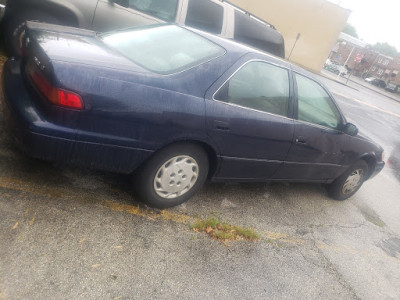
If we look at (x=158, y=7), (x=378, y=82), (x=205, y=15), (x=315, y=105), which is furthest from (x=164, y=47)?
(x=378, y=82)

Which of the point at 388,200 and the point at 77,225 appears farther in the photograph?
the point at 388,200

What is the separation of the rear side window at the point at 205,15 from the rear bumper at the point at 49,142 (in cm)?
360

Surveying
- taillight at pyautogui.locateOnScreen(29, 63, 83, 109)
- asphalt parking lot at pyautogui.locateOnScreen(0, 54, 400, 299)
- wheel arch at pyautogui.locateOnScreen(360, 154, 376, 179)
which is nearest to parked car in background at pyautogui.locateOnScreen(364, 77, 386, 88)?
wheel arch at pyautogui.locateOnScreen(360, 154, 376, 179)

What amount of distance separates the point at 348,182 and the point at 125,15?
406 cm

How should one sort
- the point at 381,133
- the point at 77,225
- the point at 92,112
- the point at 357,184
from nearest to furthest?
the point at 92,112
the point at 77,225
the point at 357,184
the point at 381,133

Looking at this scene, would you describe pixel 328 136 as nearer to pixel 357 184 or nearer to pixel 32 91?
pixel 357 184

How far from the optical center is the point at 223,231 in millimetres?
3197

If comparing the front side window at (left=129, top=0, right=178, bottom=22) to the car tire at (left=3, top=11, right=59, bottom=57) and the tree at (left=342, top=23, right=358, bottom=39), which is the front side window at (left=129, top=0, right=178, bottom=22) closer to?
the car tire at (left=3, top=11, right=59, bottom=57)

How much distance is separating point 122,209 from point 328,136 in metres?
2.49

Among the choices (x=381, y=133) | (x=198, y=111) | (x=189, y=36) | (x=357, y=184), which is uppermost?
(x=189, y=36)

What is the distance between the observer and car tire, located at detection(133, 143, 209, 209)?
2861 mm

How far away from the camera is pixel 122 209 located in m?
2.99

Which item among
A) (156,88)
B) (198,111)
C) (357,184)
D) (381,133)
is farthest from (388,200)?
(381,133)

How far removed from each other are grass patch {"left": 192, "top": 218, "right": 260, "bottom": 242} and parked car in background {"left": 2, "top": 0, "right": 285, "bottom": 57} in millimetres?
2379
